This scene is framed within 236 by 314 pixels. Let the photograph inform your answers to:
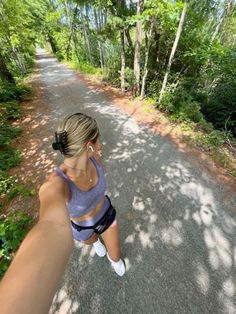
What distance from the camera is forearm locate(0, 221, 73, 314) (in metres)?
0.68

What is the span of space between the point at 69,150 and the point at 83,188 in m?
0.41

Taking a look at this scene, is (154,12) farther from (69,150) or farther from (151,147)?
(69,150)

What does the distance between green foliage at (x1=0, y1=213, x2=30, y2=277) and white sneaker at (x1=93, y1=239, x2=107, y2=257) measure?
44.3 inches

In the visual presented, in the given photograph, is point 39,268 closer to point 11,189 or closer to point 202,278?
point 202,278

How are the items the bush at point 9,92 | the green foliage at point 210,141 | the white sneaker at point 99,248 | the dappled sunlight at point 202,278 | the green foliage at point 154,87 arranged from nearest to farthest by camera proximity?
the dappled sunlight at point 202,278 < the white sneaker at point 99,248 < the green foliage at point 210,141 < the green foliage at point 154,87 < the bush at point 9,92

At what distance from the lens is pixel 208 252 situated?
2.72 metres

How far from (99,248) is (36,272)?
196 cm

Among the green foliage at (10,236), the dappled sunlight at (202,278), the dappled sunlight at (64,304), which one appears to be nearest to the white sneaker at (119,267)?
the dappled sunlight at (64,304)

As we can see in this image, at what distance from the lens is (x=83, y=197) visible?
67.1 inches

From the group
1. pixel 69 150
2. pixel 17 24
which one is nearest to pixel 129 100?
pixel 69 150

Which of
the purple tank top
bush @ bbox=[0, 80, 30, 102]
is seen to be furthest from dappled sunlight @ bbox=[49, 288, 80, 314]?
bush @ bbox=[0, 80, 30, 102]

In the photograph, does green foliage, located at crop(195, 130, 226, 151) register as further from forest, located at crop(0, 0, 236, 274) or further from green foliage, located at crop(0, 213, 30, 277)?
green foliage, located at crop(0, 213, 30, 277)

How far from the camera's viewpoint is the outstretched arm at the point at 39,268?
0.68m

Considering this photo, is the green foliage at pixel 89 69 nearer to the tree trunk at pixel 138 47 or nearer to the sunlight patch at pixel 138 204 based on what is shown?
the tree trunk at pixel 138 47
